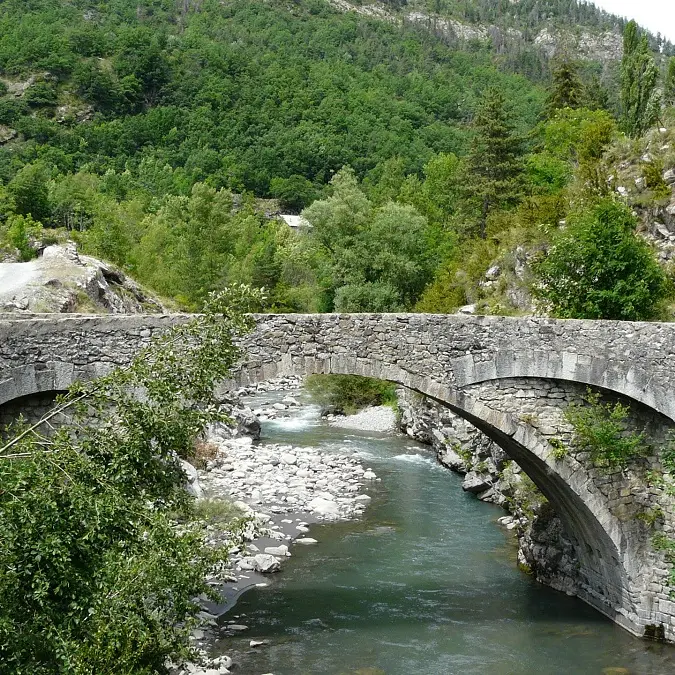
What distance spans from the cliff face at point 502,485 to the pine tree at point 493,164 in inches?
472

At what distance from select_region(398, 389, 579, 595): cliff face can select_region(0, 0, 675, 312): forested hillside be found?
386 centimetres

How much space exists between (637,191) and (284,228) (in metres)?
43.3

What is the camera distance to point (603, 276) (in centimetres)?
1753

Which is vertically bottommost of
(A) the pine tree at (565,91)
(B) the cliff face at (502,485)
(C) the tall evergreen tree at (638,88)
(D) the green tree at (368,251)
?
(B) the cliff face at (502,485)

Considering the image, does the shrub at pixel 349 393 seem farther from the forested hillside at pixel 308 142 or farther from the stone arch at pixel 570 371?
the stone arch at pixel 570 371

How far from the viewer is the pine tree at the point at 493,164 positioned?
3631 cm

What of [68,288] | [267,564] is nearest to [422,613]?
[267,564]

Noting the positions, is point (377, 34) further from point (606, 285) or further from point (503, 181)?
point (606, 285)

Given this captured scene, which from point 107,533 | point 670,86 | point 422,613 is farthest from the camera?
point 670,86

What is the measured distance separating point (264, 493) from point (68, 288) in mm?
6404

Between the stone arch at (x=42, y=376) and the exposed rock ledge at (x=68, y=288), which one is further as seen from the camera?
the exposed rock ledge at (x=68, y=288)

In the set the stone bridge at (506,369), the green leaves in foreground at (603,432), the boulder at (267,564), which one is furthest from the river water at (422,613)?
the green leaves in foreground at (603,432)

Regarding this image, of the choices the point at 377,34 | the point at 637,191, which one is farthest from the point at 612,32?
the point at 637,191

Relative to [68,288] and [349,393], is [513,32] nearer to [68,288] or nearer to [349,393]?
[349,393]
